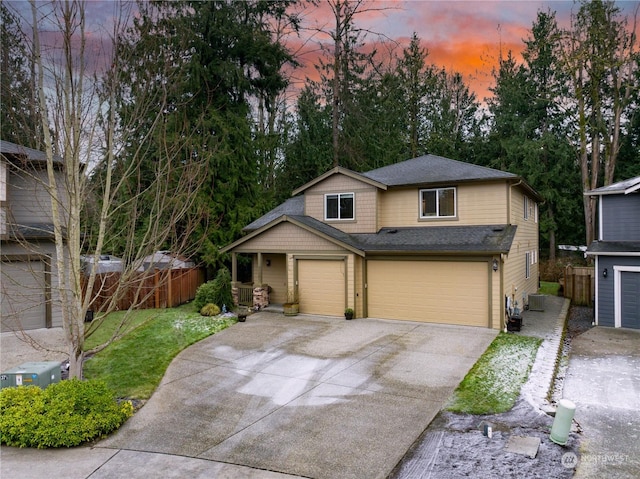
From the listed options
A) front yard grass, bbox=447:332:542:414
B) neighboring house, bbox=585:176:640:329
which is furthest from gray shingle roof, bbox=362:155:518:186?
front yard grass, bbox=447:332:542:414

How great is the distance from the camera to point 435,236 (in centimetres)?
1472

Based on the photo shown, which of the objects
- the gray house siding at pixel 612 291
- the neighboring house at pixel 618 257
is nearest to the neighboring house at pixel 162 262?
the neighboring house at pixel 618 257

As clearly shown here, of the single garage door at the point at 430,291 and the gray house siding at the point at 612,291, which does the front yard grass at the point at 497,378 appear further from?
the gray house siding at the point at 612,291

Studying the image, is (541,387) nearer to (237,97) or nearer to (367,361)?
(367,361)

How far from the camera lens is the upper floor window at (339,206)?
55.3 ft

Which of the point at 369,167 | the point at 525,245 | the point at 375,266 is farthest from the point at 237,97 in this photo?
the point at 525,245

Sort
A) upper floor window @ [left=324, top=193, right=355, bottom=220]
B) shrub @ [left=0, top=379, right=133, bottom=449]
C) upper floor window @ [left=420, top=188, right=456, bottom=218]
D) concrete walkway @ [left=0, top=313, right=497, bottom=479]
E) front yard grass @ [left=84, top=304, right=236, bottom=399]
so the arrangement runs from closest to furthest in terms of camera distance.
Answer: concrete walkway @ [left=0, top=313, right=497, bottom=479] < shrub @ [left=0, top=379, right=133, bottom=449] < front yard grass @ [left=84, top=304, right=236, bottom=399] < upper floor window @ [left=420, top=188, right=456, bottom=218] < upper floor window @ [left=324, top=193, right=355, bottom=220]

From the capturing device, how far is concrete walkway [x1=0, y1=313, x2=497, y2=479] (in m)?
5.56

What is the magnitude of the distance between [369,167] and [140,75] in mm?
21444

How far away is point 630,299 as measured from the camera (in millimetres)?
13484

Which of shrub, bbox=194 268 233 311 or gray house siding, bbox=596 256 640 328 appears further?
shrub, bbox=194 268 233 311

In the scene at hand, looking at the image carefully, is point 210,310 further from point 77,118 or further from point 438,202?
point 77,118

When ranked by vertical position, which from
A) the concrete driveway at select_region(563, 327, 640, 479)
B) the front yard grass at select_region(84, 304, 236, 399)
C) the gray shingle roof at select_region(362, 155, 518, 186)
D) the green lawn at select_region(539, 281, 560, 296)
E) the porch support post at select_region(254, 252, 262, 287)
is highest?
the gray shingle roof at select_region(362, 155, 518, 186)

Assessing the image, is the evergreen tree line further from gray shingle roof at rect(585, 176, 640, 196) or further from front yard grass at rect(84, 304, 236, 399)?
gray shingle roof at rect(585, 176, 640, 196)
